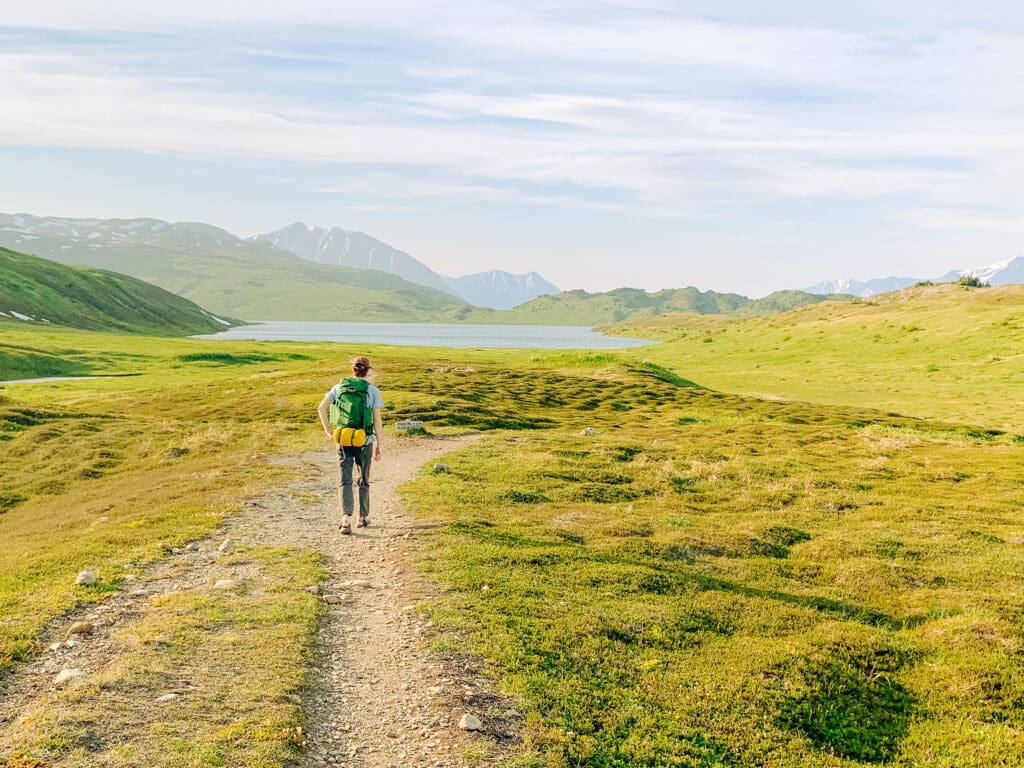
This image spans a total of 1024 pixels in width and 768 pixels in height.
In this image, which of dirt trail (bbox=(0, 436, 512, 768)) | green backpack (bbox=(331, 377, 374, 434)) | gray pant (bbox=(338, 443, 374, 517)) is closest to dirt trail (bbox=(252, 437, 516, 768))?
dirt trail (bbox=(0, 436, 512, 768))

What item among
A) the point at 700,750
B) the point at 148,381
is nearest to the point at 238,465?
the point at 700,750

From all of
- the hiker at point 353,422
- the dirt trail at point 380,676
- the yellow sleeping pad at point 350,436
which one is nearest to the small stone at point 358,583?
the dirt trail at point 380,676

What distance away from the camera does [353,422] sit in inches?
806

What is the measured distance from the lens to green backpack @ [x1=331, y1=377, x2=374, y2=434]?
2036 cm

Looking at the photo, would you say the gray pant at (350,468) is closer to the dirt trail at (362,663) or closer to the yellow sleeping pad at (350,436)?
the yellow sleeping pad at (350,436)

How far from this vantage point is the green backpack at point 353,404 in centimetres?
2036

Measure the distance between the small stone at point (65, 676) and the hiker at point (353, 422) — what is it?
31.1 ft

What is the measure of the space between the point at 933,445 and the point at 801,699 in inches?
1461

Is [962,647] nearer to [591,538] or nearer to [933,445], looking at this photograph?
[591,538]

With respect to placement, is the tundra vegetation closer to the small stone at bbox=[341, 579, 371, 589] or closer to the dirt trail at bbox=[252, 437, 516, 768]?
the dirt trail at bbox=[252, 437, 516, 768]

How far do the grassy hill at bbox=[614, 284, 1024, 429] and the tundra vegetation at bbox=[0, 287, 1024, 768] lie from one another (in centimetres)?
3550

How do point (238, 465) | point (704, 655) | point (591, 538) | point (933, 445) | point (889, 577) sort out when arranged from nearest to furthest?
point (704, 655) → point (889, 577) → point (591, 538) → point (238, 465) → point (933, 445)

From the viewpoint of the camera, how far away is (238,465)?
3228 centimetres

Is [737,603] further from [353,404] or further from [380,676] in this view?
[353,404]
